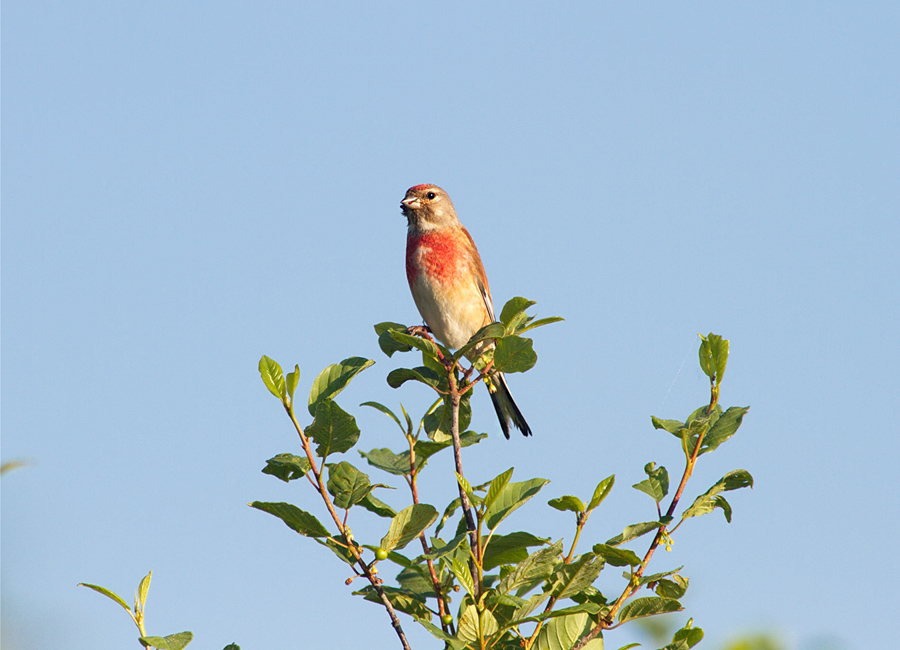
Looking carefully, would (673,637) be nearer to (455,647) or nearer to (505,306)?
(455,647)

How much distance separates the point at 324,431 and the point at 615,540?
1009 millimetres

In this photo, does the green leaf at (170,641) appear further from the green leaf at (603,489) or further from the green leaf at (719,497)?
the green leaf at (719,497)

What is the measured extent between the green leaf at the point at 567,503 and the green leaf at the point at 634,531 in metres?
0.14

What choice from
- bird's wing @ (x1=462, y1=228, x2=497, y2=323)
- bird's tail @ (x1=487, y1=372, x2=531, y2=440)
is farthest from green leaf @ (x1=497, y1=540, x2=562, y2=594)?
bird's wing @ (x1=462, y1=228, x2=497, y2=323)

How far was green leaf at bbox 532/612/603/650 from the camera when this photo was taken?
2.81 m

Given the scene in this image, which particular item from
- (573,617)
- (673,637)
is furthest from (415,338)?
(673,637)

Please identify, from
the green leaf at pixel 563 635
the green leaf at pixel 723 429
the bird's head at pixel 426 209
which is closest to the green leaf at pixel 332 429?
the green leaf at pixel 563 635

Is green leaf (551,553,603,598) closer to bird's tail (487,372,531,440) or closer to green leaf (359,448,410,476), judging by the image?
green leaf (359,448,410,476)

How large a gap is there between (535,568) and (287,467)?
88 cm

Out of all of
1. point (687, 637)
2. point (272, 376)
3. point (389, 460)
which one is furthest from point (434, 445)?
point (687, 637)

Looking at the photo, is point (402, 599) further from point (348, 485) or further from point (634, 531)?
point (634, 531)

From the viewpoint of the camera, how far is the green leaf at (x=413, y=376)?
3.67 meters

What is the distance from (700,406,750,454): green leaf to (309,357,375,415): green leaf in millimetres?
1177

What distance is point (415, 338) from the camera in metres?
3.43
